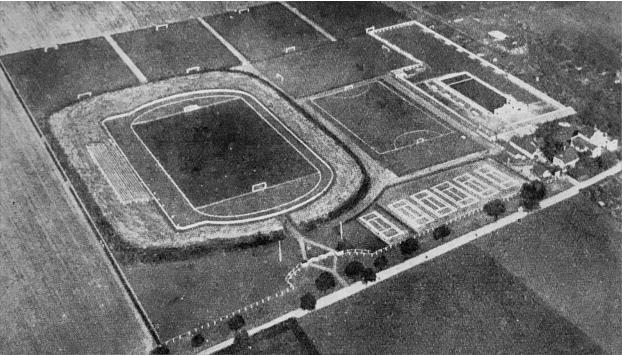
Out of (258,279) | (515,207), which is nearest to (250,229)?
(258,279)

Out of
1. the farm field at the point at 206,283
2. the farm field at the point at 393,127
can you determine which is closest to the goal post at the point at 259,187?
the farm field at the point at 206,283

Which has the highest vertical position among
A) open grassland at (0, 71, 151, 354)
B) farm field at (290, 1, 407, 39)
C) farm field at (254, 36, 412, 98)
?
farm field at (290, 1, 407, 39)

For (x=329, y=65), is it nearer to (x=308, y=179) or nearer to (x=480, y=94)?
(x=480, y=94)

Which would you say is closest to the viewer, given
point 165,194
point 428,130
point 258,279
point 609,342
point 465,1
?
point 609,342

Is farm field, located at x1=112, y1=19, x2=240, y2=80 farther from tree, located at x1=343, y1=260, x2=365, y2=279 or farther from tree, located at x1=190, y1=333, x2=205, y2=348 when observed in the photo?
tree, located at x1=190, y1=333, x2=205, y2=348

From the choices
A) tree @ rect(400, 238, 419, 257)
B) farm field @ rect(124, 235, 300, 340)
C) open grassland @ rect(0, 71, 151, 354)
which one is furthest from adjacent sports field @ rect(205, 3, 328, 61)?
tree @ rect(400, 238, 419, 257)

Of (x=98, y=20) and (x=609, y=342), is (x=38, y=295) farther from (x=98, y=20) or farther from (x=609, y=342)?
(x=98, y=20)

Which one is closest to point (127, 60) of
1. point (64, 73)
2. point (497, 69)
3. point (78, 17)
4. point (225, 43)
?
point (64, 73)
